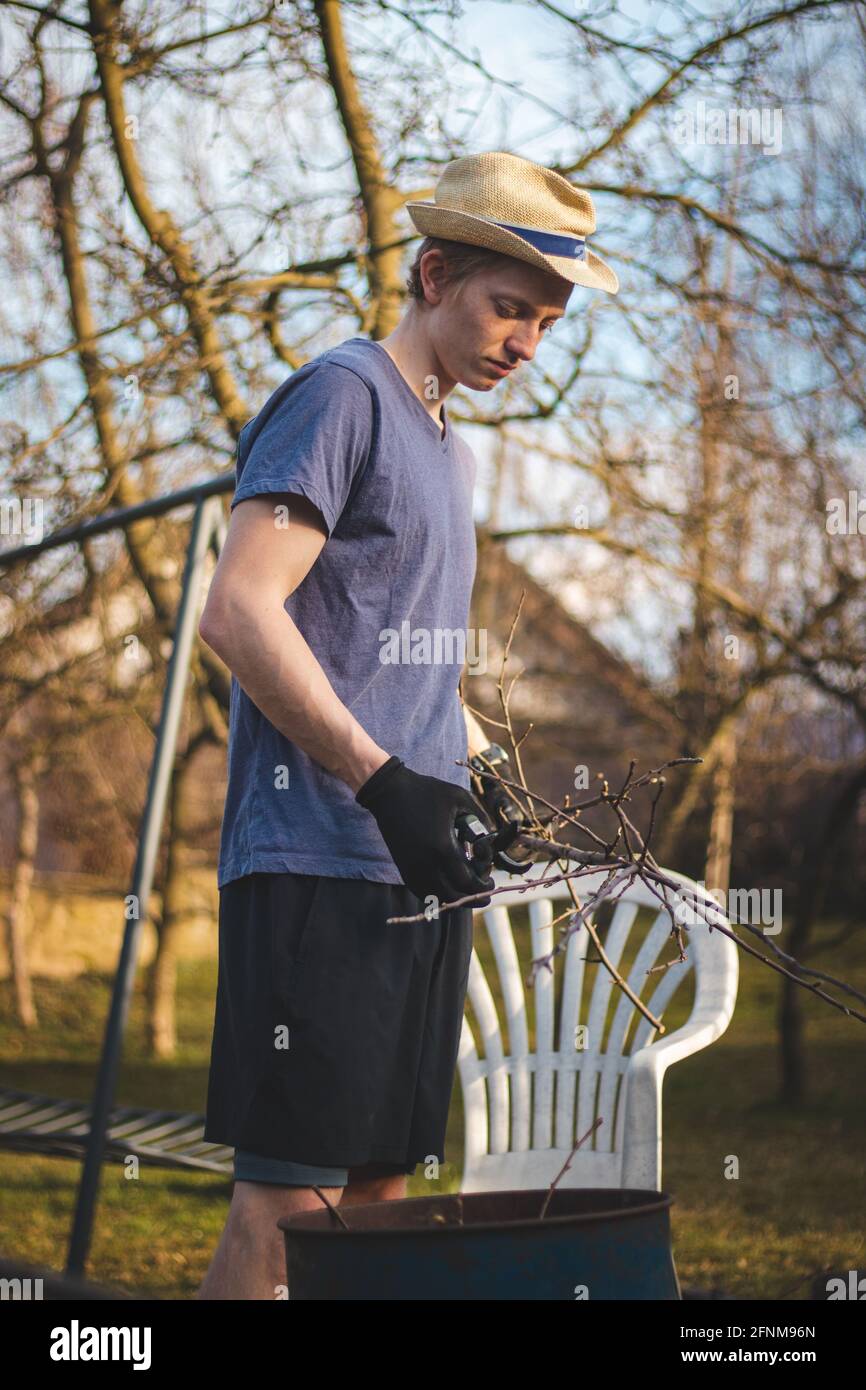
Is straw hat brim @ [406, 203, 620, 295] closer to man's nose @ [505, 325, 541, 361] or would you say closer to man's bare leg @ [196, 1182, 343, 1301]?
man's nose @ [505, 325, 541, 361]

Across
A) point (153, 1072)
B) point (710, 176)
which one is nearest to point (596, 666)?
point (153, 1072)

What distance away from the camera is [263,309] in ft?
13.6

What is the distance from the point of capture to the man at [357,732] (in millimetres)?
1421

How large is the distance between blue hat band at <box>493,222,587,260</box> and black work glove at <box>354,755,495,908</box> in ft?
2.08

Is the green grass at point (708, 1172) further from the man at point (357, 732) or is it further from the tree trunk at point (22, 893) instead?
the man at point (357, 732)

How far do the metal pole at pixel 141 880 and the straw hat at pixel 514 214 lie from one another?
1.64m

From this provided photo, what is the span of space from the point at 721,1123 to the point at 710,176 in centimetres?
360

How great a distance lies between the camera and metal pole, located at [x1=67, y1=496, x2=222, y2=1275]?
2854 millimetres

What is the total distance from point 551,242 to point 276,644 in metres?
0.59

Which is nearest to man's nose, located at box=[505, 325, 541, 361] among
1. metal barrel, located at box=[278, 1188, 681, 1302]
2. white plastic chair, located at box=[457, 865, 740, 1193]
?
white plastic chair, located at box=[457, 865, 740, 1193]

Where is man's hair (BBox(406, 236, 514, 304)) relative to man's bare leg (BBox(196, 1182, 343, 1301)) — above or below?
above

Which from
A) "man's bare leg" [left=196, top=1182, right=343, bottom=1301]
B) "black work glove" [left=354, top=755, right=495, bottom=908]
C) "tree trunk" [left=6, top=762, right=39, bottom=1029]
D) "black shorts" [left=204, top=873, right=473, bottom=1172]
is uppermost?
"tree trunk" [left=6, top=762, right=39, bottom=1029]

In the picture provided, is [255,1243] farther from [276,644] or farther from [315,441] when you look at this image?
[315,441]
